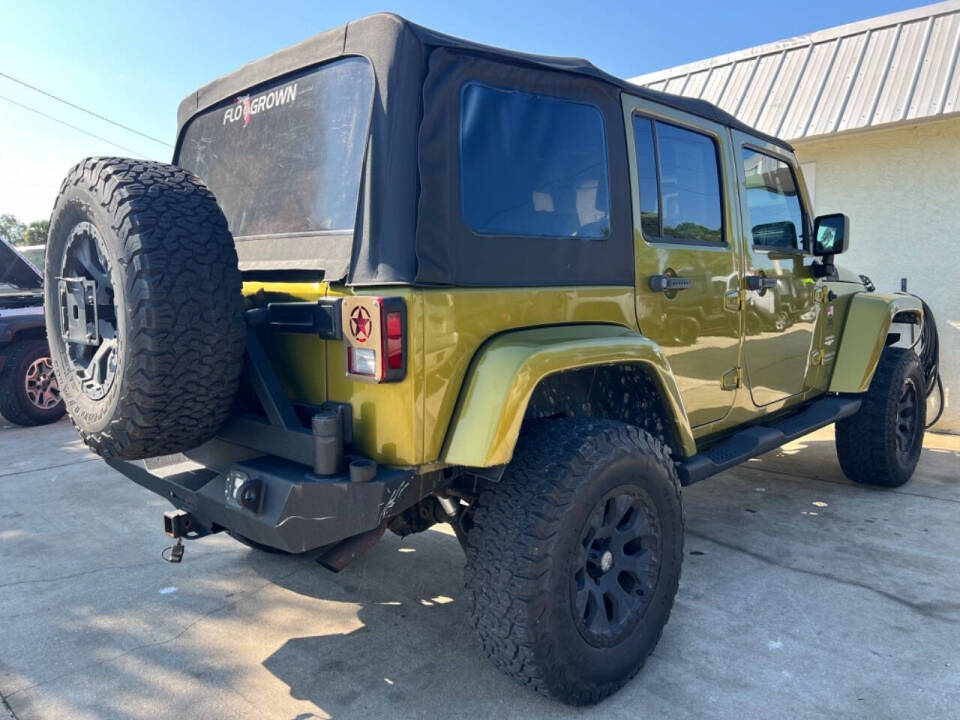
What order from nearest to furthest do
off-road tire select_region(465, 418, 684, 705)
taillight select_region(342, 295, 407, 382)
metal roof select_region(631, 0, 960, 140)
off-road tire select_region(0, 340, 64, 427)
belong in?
1. taillight select_region(342, 295, 407, 382)
2. off-road tire select_region(465, 418, 684, 705)
3. metal roof select_region(631, 0, 960, 140)
4. off-road tire select_region(0, 340, 64, 427)

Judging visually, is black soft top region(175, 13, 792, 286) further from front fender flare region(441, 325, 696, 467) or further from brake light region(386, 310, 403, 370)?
front fender flare region(441, 325, 696, 467)

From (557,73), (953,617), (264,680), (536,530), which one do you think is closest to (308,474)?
(536,530)

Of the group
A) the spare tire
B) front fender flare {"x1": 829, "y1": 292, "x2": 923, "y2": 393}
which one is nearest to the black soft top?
the spare tire

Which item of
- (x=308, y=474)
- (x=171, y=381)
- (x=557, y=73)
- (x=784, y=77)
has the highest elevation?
(x=784, y=77)

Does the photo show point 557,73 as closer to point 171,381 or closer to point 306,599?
point 171,381

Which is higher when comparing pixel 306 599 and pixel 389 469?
pixel 389 469

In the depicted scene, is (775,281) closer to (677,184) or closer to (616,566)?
(677,184)

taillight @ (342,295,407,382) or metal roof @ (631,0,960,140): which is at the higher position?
metal roof @ (631,0,960,140)

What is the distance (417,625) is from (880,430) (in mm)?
3219

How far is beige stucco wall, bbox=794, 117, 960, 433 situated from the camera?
20.6ft

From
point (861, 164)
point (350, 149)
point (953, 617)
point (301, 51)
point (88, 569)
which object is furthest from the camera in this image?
point (861, 164)

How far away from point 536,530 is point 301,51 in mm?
1851

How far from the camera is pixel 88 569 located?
3.55 m

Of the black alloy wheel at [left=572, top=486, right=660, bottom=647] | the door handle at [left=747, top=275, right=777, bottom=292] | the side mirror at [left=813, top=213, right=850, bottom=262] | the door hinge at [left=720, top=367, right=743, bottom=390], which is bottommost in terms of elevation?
the black alloy wheel at [left=572, top=486, right=660, bottom=647]
